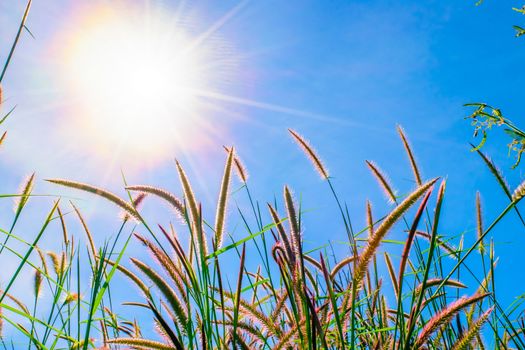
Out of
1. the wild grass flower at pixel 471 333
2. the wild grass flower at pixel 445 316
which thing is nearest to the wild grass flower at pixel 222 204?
the wild grass flower at pixel 445 316

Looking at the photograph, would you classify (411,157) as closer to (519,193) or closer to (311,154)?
(311,154)

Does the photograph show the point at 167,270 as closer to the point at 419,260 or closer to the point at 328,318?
the point at 328,318

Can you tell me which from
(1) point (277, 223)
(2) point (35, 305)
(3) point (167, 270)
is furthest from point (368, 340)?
(2) point (35, 305)

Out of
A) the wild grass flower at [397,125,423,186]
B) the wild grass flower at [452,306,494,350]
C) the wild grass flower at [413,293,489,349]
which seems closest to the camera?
the wild grass flower at [413,293,489,349]

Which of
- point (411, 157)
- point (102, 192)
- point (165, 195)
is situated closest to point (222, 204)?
point (165, 195)

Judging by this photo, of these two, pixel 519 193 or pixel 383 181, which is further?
pixel 383 181

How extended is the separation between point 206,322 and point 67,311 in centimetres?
184

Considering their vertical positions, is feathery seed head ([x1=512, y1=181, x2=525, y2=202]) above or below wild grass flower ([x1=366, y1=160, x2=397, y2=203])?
below

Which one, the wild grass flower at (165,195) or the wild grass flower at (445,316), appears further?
the wild grass flower at (165,195)

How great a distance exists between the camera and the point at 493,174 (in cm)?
212

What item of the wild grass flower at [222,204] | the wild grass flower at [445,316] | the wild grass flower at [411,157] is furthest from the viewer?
the wild grass flower at [411,157]

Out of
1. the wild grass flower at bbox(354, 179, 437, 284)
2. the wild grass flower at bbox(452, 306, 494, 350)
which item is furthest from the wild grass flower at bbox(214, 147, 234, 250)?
the wild grass flower at bbox(452, 306, 494, 350)

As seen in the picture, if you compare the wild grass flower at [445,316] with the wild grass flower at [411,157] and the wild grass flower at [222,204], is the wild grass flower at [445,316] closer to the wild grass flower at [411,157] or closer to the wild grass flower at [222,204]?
the wild grass flower at [222,204]

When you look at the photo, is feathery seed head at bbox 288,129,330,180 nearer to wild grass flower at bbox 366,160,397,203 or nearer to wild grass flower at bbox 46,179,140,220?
wild grass flower at bbox 366,160,397,203
